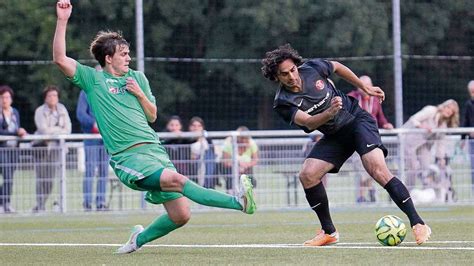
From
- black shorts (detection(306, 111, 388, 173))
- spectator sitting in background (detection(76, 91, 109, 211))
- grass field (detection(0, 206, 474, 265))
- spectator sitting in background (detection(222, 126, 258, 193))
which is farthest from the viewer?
spectator sitting in background (detection(222, 126, 258, 193))

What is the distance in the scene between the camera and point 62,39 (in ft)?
33.0

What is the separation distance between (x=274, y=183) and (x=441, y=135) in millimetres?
2647

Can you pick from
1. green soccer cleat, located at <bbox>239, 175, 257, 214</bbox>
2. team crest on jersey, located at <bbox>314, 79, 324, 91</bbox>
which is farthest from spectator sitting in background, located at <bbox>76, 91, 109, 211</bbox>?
green soccer cleat, located at <bbox>239, 175, 257, 214</bbox>

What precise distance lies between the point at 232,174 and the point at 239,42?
307 centimetres

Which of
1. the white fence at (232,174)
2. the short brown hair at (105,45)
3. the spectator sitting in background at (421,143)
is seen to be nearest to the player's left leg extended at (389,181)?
the short brown hair at (105,45)

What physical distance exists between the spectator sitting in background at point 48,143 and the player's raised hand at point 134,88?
7994mm

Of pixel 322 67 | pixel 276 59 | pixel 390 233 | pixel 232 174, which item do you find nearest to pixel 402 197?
pixel 390 233

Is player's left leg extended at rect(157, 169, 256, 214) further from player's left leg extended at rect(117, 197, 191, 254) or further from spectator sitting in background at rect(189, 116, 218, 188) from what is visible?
spectator sitting in background at rect(189, 116, 218, 188)

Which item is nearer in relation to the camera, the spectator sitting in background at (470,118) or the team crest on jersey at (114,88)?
the team crest on jersey at (114,88)

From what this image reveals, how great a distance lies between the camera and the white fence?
59.0ft

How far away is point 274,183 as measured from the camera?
61.5ft

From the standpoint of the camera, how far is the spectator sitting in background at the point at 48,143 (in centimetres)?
1803

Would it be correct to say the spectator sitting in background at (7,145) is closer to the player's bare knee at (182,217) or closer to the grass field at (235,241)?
the grass field at (235,241)

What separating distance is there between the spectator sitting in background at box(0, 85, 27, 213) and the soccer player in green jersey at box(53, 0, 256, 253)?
746 centimetres
